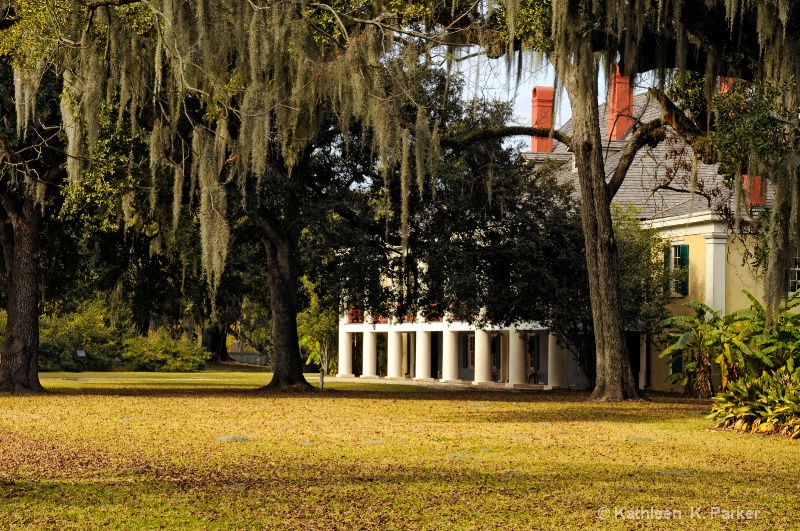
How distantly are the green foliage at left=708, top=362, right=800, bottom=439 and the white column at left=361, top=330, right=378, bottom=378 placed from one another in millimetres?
31414

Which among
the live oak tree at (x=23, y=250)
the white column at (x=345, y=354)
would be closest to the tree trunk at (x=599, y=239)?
the live oak tree at (x=23, y=250)

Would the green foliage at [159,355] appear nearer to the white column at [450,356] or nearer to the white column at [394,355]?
the white column at [394,355]

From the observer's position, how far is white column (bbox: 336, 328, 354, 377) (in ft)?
161

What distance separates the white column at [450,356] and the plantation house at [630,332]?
0.03 m

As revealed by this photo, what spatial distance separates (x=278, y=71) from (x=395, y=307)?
33.4ft

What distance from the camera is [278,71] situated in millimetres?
19016

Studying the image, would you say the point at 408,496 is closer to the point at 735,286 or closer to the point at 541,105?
the point at 735,286

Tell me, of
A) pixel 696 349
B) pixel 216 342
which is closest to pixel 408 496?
pixel 696 349

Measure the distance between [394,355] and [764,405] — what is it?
31127 mm

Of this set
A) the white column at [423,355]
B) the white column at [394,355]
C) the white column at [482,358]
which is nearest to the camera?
the white column at [482,358]

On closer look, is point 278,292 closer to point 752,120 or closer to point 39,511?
point 752,120

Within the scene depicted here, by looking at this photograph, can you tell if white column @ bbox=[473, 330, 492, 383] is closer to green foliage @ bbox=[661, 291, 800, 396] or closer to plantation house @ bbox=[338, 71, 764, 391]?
plantation house @ bbox=[338, 71, 764, 391]

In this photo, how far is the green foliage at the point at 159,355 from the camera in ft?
179

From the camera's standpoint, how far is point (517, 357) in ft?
125
